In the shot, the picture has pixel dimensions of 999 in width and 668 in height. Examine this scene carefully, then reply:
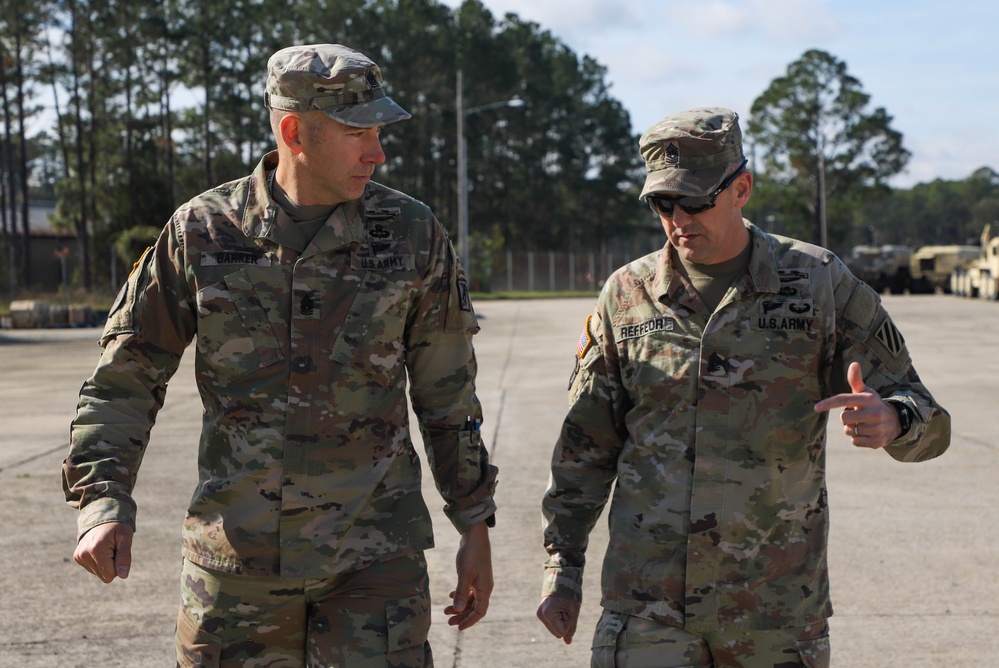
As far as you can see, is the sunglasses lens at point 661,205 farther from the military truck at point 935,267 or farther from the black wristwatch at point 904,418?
the military truck at point 935,267

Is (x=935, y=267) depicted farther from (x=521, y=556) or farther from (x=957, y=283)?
(x=521, y=556)

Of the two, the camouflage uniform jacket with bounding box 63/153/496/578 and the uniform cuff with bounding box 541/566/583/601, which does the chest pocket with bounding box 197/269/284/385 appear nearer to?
the camouflage uniform jacket with bounding box 63/153/496/578

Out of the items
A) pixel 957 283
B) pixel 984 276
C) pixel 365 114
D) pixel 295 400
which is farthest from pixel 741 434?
pixel 957 283

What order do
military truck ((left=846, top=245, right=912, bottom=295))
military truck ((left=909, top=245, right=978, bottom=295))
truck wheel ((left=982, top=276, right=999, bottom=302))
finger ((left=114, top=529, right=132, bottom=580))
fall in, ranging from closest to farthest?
finger ((left=114, top=529, right=132, bottom=580)), truck wheel ((left=982, top=276, right=999, bottom=302)), military truck ((left=909, top=245, right=978, bottom=295)), military truck ((left=846, top=245, right=912, bottom=295))

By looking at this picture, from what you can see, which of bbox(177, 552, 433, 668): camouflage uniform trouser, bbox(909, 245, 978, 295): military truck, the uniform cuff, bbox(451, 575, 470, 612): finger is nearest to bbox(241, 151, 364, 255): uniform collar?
bbox(177, 552, 433, 668): camouflage uniform trouser

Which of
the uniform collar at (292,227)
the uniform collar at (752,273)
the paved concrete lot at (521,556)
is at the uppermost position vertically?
the uniform collar at (292,227)

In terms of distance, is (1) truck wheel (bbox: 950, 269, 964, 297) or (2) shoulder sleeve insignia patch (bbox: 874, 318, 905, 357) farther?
(1) truck wheel (bbox: 950, 269, 964, 297)

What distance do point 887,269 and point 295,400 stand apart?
58.7 meters

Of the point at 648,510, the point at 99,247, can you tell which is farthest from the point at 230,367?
the point at 99,247

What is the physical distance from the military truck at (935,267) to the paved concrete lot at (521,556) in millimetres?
47572

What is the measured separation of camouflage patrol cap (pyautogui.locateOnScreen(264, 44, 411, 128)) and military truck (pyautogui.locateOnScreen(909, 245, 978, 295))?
58.3 m

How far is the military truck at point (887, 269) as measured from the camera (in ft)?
194

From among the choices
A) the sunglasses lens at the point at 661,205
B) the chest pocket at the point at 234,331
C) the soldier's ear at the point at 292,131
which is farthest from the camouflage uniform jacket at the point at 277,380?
the sunglasses lens at the point at 661,205

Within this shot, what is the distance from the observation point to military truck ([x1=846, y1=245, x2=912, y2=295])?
59125mm
